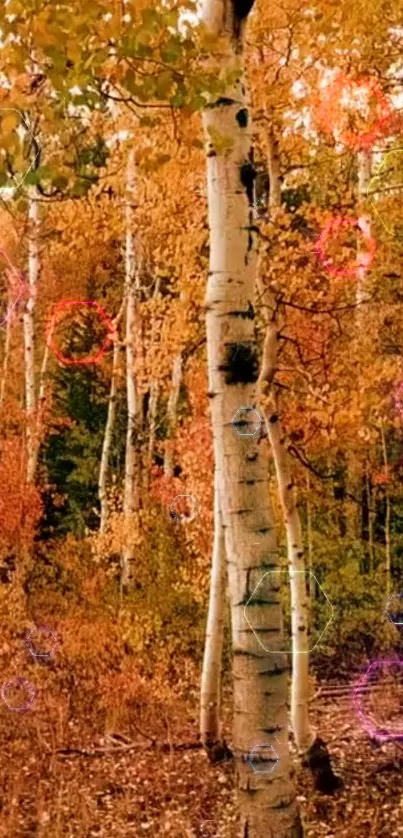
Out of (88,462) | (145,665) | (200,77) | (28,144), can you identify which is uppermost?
(88,462)

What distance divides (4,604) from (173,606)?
2.68m

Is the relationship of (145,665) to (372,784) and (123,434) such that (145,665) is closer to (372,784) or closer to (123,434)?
(372,784)

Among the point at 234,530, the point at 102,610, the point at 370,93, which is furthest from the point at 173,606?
the point at 234,530

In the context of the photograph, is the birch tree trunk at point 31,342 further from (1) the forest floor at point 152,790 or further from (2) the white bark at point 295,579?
(2) the white bark at point 295,579

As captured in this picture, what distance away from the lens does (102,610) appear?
1338cm
